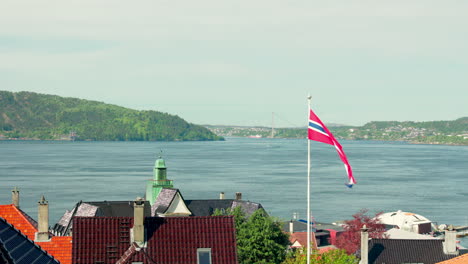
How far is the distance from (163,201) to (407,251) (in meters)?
23.7

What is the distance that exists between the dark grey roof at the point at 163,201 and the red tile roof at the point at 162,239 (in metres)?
31.2

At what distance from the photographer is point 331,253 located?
4297 centimetres

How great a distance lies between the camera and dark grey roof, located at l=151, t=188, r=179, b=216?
207ft

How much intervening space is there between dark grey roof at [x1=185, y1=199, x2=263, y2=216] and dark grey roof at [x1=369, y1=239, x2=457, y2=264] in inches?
603

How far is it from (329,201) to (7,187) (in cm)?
7270

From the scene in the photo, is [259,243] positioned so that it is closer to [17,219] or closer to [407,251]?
[407,251]

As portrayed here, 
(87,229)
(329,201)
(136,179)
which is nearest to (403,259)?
(87,229)

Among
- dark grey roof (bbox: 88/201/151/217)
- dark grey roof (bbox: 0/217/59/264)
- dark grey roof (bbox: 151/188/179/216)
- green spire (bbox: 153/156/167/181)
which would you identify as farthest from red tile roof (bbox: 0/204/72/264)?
green spire (bbox: 153/156/167/181)

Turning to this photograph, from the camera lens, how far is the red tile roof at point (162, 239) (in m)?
30.6

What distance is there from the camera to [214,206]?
68188 mm

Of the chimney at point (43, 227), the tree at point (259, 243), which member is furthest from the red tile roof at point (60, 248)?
the tree at point (259, 243)

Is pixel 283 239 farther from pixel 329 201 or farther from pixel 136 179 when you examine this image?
pixel 136 179

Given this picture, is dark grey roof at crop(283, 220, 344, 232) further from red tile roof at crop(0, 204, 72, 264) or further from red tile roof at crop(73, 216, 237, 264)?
red tile roof at crop(73, 216, 237, 264)

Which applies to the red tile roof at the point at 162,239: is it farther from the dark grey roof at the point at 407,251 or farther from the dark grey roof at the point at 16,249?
the dark grey roof at the point at 407,251
